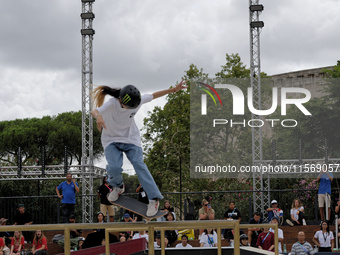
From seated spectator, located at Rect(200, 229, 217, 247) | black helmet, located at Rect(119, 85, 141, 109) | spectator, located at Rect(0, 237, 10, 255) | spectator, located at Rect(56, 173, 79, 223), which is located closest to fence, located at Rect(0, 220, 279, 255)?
black helmet, located at Rect(119, 85, 141, 109)

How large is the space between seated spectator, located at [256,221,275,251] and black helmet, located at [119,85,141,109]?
6.81 m

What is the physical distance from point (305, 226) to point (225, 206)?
572cm

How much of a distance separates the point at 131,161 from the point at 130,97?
0.80m

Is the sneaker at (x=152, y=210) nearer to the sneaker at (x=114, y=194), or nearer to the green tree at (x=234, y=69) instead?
the sneaker at (x=114, y=194)

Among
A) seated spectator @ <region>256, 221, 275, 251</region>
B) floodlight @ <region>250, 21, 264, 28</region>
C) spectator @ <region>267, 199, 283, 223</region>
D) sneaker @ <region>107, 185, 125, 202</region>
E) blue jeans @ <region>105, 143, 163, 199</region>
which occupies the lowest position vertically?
seated spectator @ <region>256, 221, 275, 251</region>

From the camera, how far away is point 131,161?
247 inches

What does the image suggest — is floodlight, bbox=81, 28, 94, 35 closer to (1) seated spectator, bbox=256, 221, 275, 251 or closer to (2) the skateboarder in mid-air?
(1) seated spectator, bbox=256, 221, 275, 251

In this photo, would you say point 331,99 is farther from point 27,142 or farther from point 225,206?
point 27,142

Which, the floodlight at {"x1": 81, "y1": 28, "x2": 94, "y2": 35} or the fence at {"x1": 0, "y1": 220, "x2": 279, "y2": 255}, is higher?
the floodlight at {"x1": 81, "y1": 28, "x2": 94, "y2": 35}

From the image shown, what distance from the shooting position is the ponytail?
6180mm

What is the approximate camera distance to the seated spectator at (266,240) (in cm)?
1177

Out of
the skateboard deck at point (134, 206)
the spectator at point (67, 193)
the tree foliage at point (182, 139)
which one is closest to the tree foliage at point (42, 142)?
the tree foliage at point (182, 139)

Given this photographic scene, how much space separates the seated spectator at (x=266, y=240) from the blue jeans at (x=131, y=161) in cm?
619

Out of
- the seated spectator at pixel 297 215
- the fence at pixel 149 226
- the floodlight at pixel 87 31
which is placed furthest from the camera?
the floodlight at pixel 87 31
